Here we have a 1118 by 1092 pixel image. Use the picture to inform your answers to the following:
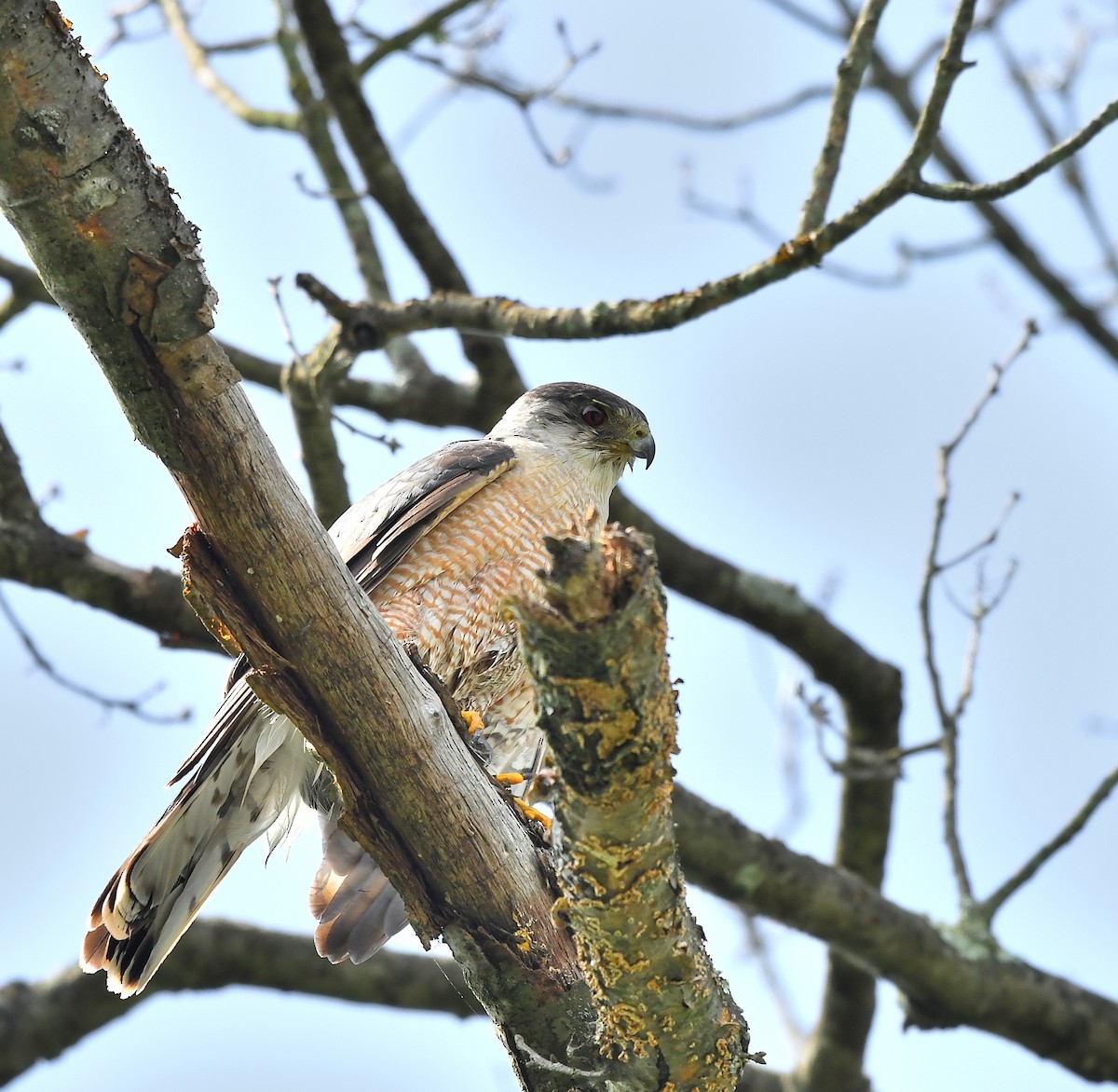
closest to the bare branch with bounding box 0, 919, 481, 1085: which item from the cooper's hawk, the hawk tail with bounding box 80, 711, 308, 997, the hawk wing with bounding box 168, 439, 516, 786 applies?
the cooper's hawk

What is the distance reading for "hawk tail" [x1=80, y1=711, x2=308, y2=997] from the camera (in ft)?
12.9

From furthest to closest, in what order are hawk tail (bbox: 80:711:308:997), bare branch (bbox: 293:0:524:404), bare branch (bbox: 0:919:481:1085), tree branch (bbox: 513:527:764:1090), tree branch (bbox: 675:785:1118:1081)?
bare branch (bbox: 293:0:524:404)
bare branch (bbox: 0:919:481:1085)
tree branch (bbox: 675:785:1118:1081)
hawk tail (bbox: 80:711:308:997)
tree branch (bbox: 513:527:764:1090)

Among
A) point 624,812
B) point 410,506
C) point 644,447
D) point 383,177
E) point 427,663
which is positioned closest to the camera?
point 624,812

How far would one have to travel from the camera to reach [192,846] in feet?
13.8

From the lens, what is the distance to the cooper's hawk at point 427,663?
13.2ft

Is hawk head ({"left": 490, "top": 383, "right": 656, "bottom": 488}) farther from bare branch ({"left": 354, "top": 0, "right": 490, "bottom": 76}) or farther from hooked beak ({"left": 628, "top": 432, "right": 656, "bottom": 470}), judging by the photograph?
bare branch ({"left": 354, "top": 0, "right": 490, "bottom": 76})

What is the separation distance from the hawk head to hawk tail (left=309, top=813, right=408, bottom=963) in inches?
77.4

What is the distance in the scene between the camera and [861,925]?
5621 millimetres

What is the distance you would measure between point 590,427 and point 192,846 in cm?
252

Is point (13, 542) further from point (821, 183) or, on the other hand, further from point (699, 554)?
point (821, 183)

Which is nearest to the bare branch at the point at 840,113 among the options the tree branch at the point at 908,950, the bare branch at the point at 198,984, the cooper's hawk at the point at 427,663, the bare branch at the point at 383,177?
the cooper's hawk at the point at 427,663

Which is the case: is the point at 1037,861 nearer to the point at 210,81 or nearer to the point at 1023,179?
the point at 1023,179

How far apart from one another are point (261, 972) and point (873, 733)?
317 cm

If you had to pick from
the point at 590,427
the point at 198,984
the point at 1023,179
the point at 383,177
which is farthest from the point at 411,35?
the point at 198,984
